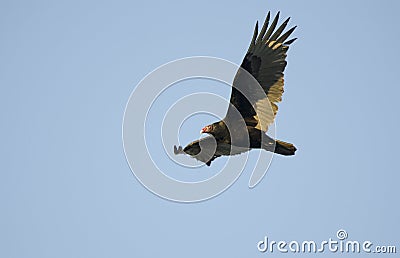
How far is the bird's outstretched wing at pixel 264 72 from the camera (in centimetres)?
2138

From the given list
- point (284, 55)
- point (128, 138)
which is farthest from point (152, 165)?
point (284, 55)

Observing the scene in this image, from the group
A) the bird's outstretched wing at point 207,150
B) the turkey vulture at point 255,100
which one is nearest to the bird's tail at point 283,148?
the turkey vulture at point 255,100

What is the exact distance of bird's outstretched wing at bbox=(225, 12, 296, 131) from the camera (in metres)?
21.4

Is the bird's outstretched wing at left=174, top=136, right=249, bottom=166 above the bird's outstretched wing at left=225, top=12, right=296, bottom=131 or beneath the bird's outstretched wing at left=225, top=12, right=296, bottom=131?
beneath

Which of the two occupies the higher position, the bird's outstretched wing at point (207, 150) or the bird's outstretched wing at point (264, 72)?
the bird's outstretched wing at point (264, 72)

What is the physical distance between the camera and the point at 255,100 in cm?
2153

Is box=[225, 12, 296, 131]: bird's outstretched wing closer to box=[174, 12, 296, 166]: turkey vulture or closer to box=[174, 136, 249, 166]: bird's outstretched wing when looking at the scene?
box=[174, 12, 296, 166]: turkey vulture

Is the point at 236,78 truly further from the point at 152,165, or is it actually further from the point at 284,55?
the point at 152,165

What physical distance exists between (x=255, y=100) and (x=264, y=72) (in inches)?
28.3

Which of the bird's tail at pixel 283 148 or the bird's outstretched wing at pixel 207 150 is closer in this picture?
the bird's tail at pixel 283 148

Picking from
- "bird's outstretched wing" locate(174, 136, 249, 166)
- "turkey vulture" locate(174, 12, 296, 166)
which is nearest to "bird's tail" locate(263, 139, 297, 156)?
"turkey vulture" locate(174, 12, 296, 166)

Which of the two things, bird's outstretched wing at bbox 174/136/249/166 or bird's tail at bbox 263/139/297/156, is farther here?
bird's outstretched wing at bbox 174/136/249/166

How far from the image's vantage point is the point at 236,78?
21.1m

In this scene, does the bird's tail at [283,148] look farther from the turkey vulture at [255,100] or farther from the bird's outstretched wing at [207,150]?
the bird's outstretched wing at [207,150]
